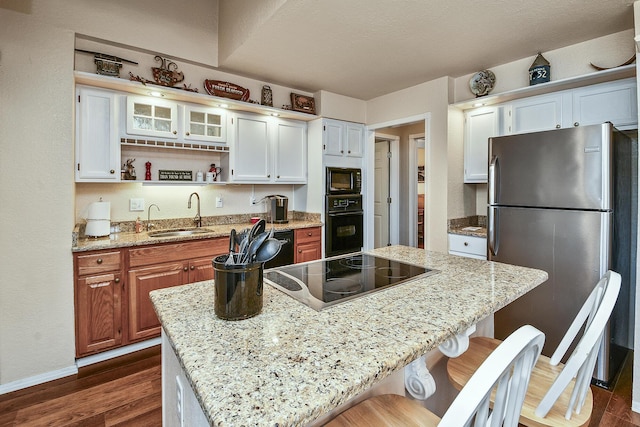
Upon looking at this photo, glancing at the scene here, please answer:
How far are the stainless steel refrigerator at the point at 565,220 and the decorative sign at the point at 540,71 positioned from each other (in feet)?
2.24

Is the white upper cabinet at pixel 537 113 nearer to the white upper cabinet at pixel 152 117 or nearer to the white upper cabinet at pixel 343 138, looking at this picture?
the white upper cabinet at pixel 343 138

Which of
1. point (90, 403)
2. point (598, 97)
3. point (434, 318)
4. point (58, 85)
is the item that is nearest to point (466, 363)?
point (434, 318)

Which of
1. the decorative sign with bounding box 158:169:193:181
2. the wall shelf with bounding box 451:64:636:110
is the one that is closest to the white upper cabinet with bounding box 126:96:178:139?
the decorative sign with bounding box 158:169:193:181

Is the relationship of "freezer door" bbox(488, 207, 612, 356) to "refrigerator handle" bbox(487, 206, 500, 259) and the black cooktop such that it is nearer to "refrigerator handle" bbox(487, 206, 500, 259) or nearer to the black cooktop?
"refrigerator handle" bbox(487, 206, 500, 259)

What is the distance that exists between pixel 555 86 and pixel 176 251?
10.9ft

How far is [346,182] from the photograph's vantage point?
154 inches

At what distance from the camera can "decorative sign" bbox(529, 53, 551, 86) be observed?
8.64ft

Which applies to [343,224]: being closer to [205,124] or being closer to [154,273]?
[205,124]

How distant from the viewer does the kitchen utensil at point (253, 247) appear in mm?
929

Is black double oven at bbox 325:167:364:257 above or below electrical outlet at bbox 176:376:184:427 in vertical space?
above

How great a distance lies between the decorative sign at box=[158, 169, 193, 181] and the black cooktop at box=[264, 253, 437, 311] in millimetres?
2006

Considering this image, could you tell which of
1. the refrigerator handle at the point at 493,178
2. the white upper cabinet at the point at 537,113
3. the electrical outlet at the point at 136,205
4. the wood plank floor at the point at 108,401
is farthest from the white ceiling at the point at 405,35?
the wood plank floor at the point at 108,401

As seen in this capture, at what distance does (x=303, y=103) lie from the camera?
3.69 meters

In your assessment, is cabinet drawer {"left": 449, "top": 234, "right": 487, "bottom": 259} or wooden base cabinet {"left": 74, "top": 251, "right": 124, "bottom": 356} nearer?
wooden base cabinet {"left": 74, "top": 251, "right": 124, "bottom": 356}
